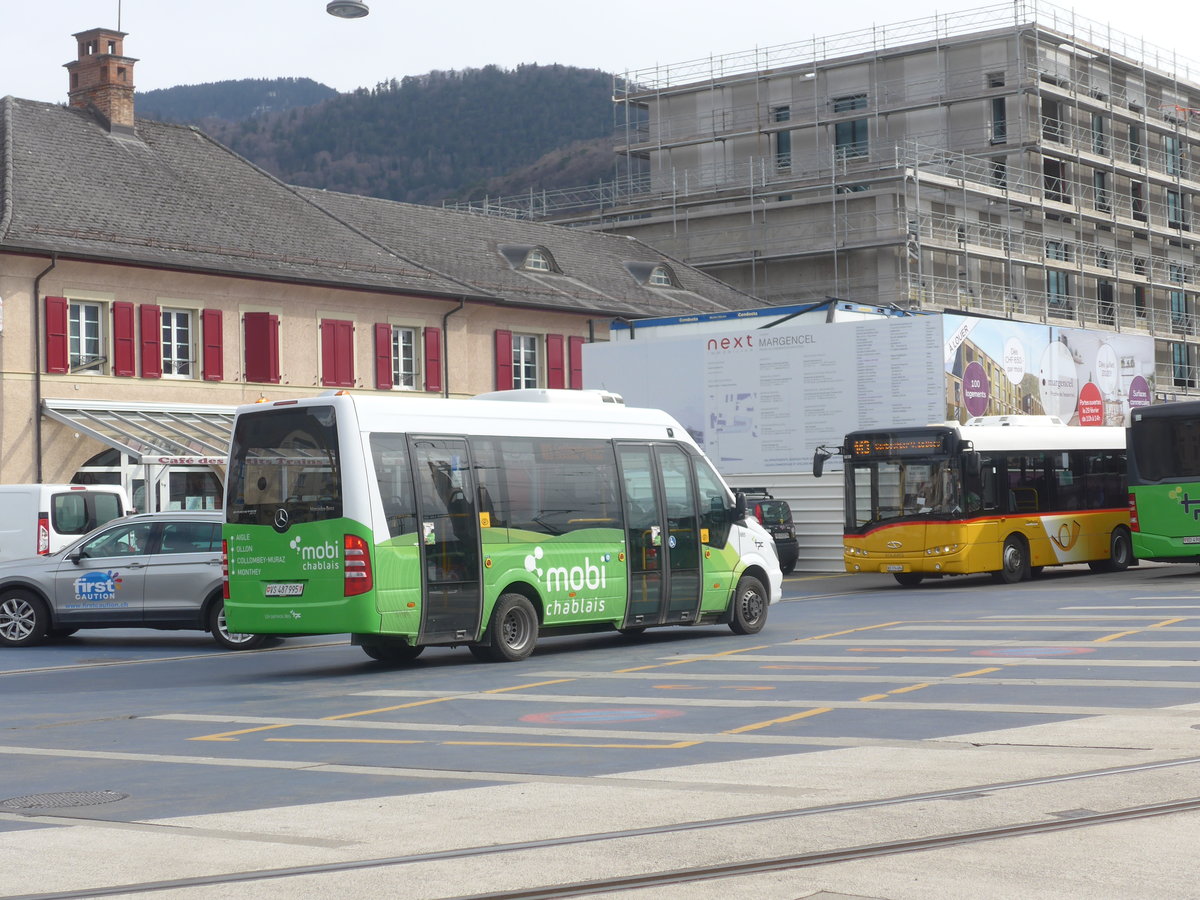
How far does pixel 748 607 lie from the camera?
2062 cm

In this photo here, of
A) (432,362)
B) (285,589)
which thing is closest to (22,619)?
(285,589)

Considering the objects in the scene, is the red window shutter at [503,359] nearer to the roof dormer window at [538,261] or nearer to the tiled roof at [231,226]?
the tiled roof at [231,226]

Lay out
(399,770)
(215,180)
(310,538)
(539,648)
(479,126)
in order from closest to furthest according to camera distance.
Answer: (399,770) < (310,538) < (539,648) < (215,180) < (479,126)

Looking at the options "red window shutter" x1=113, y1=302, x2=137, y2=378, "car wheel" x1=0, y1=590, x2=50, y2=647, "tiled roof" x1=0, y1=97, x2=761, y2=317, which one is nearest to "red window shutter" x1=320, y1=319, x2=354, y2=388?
"tiled roof" x1=0, y1=97, x2=761, y2=317

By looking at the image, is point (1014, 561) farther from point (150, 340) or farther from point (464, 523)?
point (150, 340)

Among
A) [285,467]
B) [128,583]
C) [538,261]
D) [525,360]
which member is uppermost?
[538,261]

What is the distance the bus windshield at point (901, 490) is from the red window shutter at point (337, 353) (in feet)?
64.8

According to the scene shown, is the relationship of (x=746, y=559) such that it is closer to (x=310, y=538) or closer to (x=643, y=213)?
(x=310, y=538)

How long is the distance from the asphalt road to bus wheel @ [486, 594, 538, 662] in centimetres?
21

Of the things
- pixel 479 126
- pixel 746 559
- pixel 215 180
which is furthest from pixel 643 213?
pixel 479 126

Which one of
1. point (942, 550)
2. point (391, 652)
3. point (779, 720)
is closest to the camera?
point (779, 720)

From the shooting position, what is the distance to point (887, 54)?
71312 millimetres

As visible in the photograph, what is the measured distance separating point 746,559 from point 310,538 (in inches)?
233

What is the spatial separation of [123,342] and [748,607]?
980 inches
